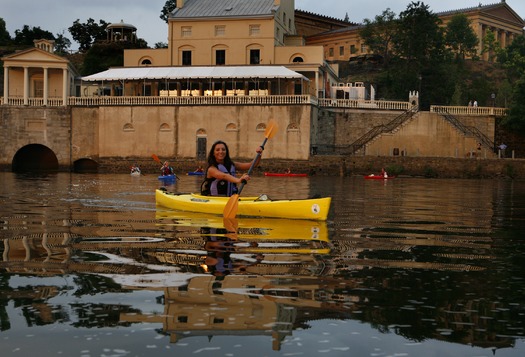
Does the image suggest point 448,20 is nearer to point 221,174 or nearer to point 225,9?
point 225,9

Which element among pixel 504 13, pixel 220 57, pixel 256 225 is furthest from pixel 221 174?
pixel 504 13

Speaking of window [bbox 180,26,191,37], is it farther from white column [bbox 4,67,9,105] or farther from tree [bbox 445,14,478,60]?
tree [bbox 445,14,478,60]

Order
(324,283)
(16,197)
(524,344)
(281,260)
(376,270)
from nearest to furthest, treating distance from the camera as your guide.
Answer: (524,344) < (324,283) < (376,270) < (281,260) < (16,197)

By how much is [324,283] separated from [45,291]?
2969 millimetres

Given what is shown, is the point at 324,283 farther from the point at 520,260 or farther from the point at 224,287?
the point at 520,260

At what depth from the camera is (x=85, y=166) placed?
61.9m

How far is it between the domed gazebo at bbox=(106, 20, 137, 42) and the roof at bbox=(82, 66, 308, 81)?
22282 millimetres

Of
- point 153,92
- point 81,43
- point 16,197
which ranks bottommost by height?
point 16,197

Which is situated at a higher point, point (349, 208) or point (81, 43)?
point (81, 43)

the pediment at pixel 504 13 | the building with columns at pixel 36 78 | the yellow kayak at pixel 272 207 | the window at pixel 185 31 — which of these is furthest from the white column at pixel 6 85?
the pediment at pixel 504 13

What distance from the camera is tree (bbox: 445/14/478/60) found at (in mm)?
94938

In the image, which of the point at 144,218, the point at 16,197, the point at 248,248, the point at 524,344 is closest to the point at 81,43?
the point at 16,197

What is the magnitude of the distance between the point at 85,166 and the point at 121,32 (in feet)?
87.5

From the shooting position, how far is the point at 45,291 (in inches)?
329
